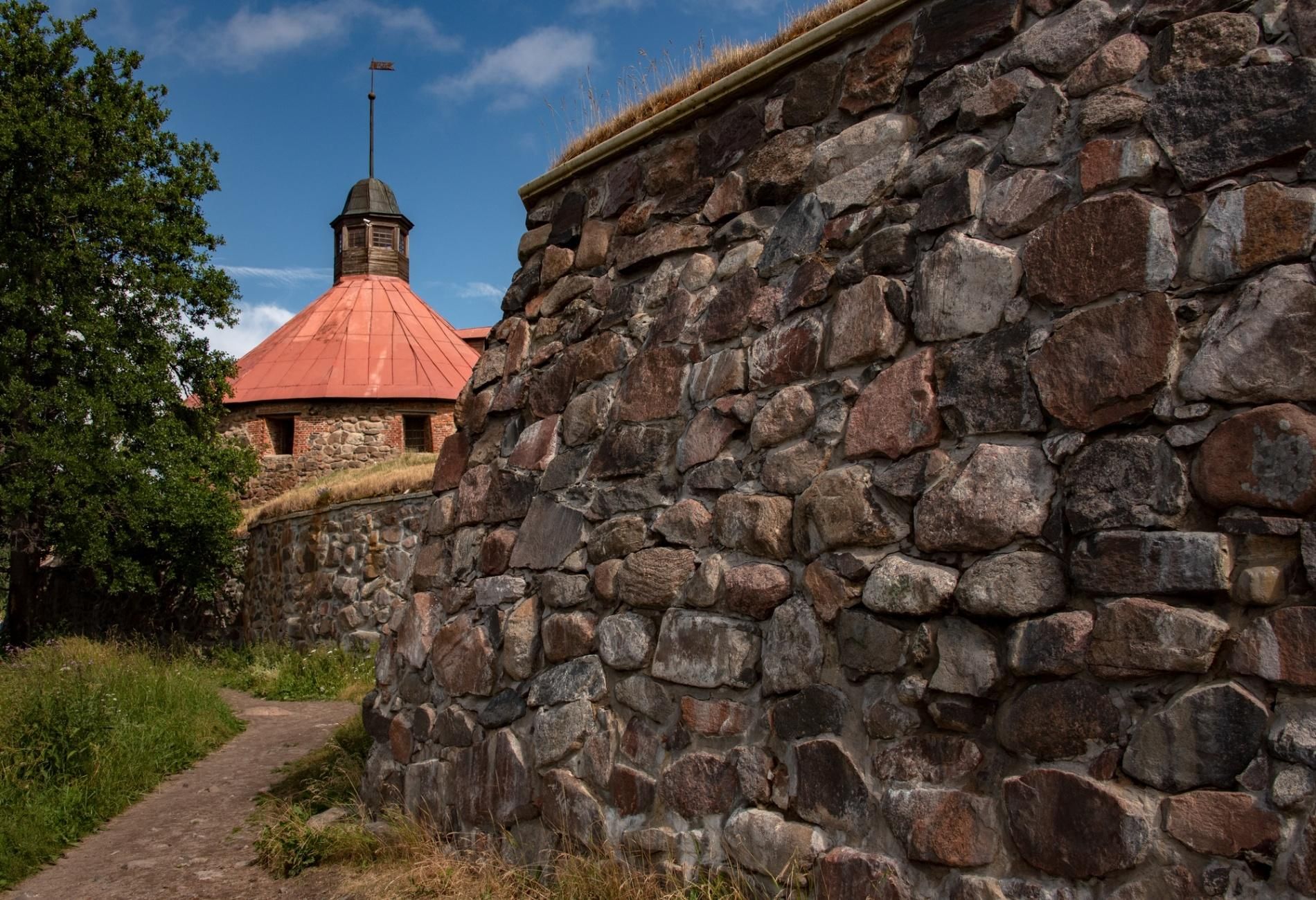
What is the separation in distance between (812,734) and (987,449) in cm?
101

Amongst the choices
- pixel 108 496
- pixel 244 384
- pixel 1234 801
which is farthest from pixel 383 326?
pixel 1234 801

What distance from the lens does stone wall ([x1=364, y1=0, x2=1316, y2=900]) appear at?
2.29 meters

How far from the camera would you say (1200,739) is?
224 centimetres

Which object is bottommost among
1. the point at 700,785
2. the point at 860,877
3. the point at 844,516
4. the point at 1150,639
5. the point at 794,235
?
the point at 860,877

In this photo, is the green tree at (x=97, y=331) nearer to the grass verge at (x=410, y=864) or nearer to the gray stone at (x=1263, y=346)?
the grass verge at (x=410, y=864)

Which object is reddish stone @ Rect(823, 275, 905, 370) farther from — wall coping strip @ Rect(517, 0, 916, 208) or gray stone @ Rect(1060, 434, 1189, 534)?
wall coping strip @ Rect(517, 0, 916, 208)

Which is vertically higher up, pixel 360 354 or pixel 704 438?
pixel 360 354

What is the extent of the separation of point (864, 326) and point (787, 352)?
1.10 ft

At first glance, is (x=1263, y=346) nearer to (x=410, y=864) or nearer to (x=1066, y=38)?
(x=1066, y=38)

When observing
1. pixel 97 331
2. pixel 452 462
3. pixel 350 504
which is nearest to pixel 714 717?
pixel 452 462

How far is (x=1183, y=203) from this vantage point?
8.31 feet

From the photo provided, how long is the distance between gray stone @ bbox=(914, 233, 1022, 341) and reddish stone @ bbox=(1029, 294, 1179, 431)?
0.23 m

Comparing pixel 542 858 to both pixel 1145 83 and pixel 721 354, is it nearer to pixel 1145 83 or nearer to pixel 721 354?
pixel 721 354

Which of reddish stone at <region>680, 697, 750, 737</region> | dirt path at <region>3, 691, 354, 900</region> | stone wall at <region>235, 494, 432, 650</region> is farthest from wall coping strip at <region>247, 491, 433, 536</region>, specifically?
reddish stone at <region>680, 697, 750, 737</region>
